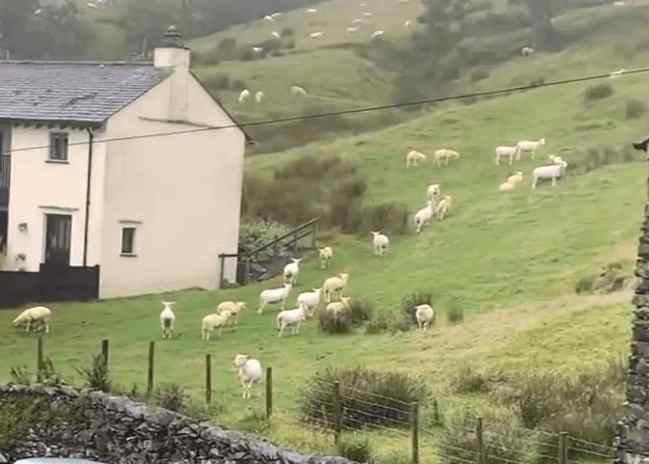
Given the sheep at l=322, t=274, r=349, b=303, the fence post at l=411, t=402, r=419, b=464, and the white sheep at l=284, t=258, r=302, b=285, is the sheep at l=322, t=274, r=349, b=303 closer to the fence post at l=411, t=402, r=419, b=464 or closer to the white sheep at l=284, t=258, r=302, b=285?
the white sheep at l=284, t=258, r=302, b=285

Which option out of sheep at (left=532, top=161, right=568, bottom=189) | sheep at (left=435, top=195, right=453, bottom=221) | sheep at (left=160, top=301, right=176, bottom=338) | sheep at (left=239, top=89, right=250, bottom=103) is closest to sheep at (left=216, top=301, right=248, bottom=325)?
sheep at (left=160, top=301, right=176, bottom=338)

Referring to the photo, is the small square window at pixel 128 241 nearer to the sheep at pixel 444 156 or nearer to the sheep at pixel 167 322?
the sheep at pixel 167 322

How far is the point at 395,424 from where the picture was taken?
19.8m

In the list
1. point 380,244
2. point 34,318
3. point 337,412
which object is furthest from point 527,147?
point 337,412

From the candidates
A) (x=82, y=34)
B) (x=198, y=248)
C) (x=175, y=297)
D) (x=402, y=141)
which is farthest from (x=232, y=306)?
(x=82, y=34)

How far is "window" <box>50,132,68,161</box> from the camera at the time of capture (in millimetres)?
37625

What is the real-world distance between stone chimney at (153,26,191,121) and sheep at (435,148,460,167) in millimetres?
14226

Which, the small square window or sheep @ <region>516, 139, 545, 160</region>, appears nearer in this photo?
the small square window

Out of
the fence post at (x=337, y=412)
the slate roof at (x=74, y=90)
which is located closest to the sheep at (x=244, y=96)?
the slate roof at (x=74, y=90)

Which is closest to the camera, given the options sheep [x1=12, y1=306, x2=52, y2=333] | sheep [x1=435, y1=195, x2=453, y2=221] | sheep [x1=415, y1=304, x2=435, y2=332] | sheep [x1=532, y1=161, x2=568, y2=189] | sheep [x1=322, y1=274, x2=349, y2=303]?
sheep [x1=415, y1=304, x2=435, y2=332]

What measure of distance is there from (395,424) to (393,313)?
1045 cm

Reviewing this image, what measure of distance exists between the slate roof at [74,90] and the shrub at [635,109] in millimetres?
24302

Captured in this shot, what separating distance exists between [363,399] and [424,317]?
8.11m

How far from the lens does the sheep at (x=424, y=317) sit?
92.1 ft
